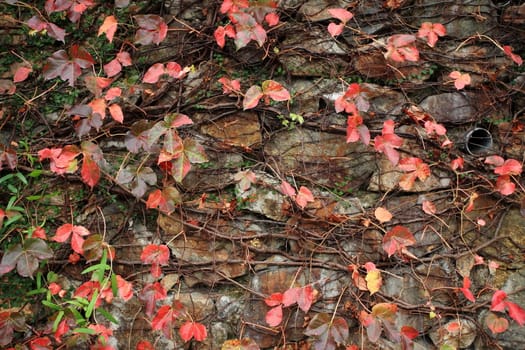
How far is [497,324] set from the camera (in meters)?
1.93

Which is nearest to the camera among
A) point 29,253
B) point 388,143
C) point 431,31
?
point 29,253

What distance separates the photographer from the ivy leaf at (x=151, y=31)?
1935 millimetres

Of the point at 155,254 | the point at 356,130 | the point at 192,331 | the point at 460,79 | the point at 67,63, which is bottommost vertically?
the point at 192,331

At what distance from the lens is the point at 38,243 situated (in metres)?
1.75

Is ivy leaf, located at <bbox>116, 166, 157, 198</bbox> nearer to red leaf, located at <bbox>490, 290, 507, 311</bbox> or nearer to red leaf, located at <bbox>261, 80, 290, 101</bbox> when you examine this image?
red leaf, located at <bbox>261, 80, 290, 101</bbox>

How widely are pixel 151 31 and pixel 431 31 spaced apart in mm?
1202

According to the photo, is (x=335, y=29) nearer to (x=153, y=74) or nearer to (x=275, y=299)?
(x=153, y=74)

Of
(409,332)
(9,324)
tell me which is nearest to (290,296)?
(409,332)

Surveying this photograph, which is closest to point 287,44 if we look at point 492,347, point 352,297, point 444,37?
point 444,37

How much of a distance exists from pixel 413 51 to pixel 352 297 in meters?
1.05

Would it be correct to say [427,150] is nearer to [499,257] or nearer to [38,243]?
[499,257]

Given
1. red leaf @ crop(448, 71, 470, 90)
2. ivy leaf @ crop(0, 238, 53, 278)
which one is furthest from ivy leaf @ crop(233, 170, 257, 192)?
red leaf @ crop(448, 71, 470, 90)

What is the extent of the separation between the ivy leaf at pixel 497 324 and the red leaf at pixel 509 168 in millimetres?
608

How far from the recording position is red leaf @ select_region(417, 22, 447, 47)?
2057 mm
